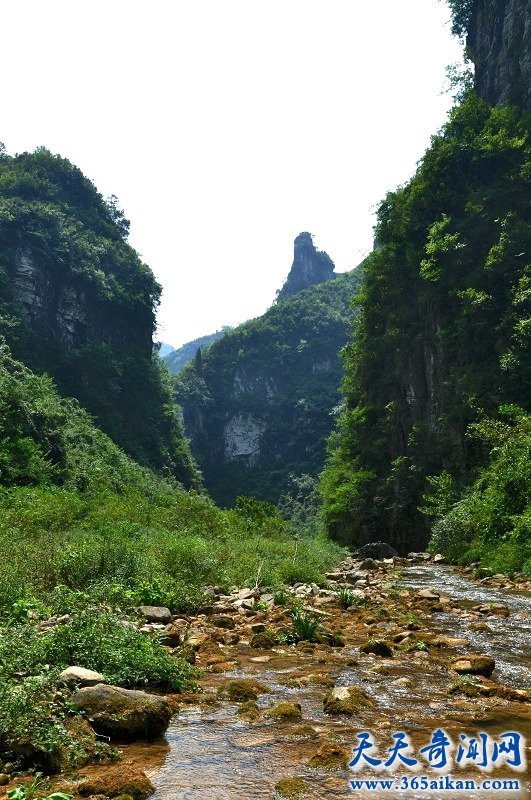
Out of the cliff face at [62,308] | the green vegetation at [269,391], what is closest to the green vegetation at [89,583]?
A: the cliff face at [62,308]

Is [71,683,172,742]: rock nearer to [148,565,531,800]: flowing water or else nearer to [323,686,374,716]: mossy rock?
[148,565,531,800]: flowing water

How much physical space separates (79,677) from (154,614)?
313 cm

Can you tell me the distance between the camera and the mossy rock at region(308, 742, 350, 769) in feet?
12.2

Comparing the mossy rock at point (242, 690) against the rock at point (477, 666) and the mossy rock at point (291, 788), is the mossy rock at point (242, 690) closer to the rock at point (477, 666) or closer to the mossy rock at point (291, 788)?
the mossy rock at point (291, 788)

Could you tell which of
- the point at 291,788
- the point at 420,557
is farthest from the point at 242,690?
the point at 420,557

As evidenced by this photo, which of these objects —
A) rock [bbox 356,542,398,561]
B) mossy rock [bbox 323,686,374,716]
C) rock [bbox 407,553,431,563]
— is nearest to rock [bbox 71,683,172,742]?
mossy rock [bbox 323,686,374,716]

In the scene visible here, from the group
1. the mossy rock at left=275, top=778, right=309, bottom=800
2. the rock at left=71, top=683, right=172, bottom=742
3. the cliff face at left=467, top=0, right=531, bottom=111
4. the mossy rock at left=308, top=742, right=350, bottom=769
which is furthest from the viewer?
the cliff face at left=467, top=0, right=531, bottom=111

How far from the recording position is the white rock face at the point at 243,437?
298ft

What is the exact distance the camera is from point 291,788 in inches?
134

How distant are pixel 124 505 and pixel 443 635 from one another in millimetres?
12932

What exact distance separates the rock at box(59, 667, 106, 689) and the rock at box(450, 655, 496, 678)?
3567 millimetres

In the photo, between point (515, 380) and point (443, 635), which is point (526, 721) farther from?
point (515, 380)

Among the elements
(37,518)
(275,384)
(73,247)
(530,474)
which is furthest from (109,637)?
(275,384)

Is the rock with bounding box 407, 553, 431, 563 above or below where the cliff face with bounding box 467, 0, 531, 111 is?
below
